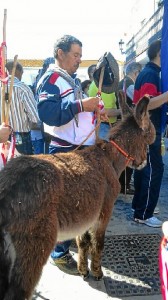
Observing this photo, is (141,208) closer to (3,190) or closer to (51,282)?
(51,282)

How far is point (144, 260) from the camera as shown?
363 cm

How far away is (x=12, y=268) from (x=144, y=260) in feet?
6.06

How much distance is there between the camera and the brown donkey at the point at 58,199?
2.21 m

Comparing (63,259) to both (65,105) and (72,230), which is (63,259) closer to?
(72,230)

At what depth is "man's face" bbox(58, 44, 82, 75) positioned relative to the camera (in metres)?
3.21

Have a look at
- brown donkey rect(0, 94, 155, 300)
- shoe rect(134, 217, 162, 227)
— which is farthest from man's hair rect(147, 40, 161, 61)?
shoe rect(134, 217, 162, 227)

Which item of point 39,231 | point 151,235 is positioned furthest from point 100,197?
point 151,235

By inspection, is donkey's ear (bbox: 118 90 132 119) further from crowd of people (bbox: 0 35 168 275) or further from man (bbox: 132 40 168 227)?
man (bbox: 132 40 168 227)

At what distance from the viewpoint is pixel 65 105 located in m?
2.99

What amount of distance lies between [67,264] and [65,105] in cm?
164

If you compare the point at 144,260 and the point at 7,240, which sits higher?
the point at 7,240

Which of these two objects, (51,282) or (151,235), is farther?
(151,235)

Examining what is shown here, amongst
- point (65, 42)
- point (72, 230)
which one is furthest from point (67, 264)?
point (65, 42)

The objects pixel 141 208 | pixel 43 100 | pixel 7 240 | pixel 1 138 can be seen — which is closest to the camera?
pixel 7 240
